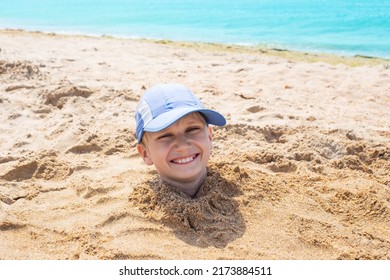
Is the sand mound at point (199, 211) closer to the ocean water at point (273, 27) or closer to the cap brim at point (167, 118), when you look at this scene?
the cap brim at point (167, 118)

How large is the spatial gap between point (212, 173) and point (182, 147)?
1.47 ft

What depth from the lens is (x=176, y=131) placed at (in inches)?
115

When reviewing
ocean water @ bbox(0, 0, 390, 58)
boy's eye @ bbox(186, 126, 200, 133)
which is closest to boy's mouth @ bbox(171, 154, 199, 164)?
boy's eye @ bbox(186, 126, 200, 133)

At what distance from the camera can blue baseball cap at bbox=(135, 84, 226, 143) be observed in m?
2.82

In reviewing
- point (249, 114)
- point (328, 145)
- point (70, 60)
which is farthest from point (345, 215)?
point (70, 60)

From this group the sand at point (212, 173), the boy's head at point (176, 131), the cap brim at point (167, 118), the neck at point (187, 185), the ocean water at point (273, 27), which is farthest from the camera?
the ocean water at point (273, 27)

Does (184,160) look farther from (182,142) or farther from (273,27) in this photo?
(273,27)

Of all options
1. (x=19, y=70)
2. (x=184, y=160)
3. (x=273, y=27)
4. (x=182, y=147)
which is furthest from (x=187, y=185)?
(x=273, y=27)

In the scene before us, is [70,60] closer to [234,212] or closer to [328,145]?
[328,145]

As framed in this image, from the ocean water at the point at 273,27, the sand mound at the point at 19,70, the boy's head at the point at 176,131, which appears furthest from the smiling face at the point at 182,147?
the ocean water at the point at 273,27

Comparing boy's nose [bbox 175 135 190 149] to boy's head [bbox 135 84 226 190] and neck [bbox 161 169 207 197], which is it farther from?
neck [bbox 161 169 207 197]

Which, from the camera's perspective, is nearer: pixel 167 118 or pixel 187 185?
pixel 167 118

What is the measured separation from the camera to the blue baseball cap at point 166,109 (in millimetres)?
2820

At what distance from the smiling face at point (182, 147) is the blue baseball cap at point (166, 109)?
0.06 metres
